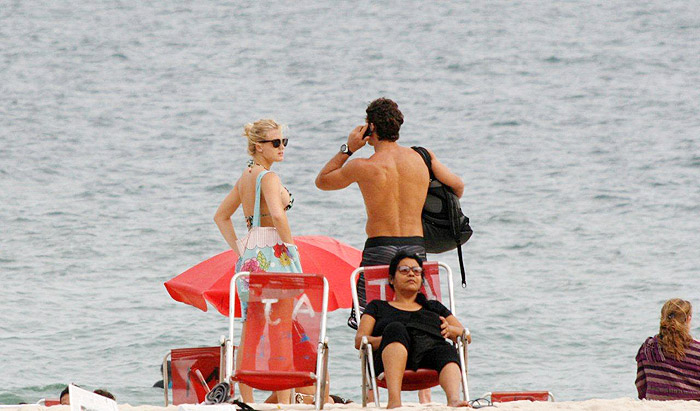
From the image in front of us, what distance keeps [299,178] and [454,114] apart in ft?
14.6

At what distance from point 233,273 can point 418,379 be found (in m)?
1.41

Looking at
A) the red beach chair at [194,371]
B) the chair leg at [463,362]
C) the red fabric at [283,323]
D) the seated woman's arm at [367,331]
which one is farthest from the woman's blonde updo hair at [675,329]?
the red beach chair at [194,371]

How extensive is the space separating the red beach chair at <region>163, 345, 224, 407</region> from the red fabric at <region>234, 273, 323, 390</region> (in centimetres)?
55

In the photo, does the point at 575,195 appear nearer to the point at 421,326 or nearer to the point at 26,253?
the point at 26,253

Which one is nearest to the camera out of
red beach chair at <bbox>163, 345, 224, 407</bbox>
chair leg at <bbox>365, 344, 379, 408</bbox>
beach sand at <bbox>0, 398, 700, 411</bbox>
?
beach sand at <bbox>0, 398, 700, 411</bbox>

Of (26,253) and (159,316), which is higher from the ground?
(26,253)

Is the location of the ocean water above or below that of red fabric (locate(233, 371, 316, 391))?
above

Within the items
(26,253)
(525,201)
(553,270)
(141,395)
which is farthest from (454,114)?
(141,395)

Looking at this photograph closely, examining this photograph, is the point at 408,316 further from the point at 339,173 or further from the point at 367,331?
the point at 339,173

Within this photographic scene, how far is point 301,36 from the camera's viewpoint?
25984 millimetres

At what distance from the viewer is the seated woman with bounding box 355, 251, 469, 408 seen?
543cm

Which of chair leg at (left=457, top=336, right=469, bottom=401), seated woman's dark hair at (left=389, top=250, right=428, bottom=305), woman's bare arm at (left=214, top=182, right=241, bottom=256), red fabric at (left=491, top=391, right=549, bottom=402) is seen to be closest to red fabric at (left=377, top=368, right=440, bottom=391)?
chair leg at (left=457, top=336, right=469, bottom=401)

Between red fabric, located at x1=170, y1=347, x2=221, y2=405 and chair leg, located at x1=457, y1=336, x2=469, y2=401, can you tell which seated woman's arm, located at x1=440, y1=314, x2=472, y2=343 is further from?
red fabric, located at x1=170, y1=347, x2=221, y2=405

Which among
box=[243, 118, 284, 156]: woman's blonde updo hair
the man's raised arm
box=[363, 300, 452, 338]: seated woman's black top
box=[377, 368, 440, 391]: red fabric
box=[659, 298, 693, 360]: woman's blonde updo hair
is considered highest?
box=[243, 118, 284, 156]: woman's blonde updo hair
